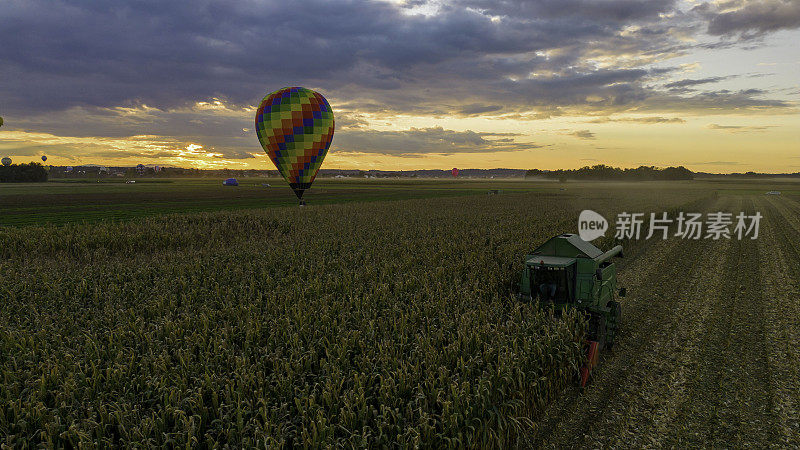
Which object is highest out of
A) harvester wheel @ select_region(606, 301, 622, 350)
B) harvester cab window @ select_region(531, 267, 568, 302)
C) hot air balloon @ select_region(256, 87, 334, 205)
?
hot air balloon @ select_region(256, 87, 334, 205)

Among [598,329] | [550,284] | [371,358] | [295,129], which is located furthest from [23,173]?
[598,329]

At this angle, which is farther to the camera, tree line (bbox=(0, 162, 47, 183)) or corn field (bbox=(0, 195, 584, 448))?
tree line (bbox=(0, 162, 47, 183))

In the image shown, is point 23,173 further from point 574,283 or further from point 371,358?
point 574,283

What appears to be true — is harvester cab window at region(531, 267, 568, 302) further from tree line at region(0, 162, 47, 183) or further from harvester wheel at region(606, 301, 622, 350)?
tree line at region(0, 162, 47, 183)

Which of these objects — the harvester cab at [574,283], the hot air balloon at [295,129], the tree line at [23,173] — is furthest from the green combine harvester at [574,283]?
the tree line at [23,173]

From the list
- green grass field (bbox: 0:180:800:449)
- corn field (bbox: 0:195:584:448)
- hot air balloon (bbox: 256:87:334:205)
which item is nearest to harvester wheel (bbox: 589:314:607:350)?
green grass field (bbox: 0:180:800:449)

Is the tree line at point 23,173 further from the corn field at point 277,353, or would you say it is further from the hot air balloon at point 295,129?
the corn field at point 277,353

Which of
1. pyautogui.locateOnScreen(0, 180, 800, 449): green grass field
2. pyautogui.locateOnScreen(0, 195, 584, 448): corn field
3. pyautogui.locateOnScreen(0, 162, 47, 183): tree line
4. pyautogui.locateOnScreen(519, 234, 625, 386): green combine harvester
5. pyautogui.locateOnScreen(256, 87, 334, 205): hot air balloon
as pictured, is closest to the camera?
pyautogui.locateOnScreen(0, 195, 584, 448): corn field

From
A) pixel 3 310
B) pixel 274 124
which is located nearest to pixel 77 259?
pixel 3 310

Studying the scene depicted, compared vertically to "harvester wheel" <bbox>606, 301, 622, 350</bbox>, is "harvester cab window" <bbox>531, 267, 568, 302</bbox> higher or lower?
Result: higher
